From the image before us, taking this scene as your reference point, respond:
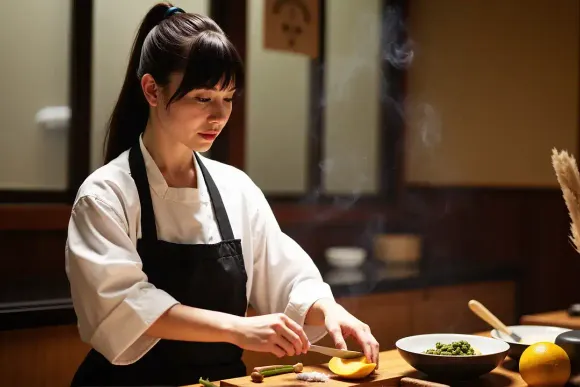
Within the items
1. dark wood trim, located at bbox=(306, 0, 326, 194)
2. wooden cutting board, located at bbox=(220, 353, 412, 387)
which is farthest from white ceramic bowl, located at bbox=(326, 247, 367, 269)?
wooden cutting board, located at bbox=(220, 353, 412, 387)

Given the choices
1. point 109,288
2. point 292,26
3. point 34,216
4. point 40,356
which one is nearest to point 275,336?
point 109,288

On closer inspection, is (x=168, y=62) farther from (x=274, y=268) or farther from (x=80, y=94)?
(x=80, y=94)

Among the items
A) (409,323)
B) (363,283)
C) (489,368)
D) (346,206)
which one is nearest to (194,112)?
(489,368)

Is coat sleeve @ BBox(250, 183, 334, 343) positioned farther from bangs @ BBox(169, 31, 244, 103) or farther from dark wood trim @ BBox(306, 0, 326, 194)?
dark wood trim @ BBox(306, 0, 326, 194)

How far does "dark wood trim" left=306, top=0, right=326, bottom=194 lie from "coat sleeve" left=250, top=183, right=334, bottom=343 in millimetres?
2276

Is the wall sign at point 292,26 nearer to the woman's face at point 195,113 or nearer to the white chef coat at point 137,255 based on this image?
the white chef coat at point 137,255

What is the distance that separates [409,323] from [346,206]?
106 centimetres

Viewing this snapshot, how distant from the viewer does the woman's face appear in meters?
2.14

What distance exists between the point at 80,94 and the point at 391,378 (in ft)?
8.06

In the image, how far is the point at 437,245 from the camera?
5227 millimetres

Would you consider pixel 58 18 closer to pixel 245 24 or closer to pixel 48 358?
pixel 245 24

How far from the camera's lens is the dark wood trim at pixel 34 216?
3396 mm

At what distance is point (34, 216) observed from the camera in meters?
3.48

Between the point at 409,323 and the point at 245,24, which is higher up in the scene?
the point at 245,24
